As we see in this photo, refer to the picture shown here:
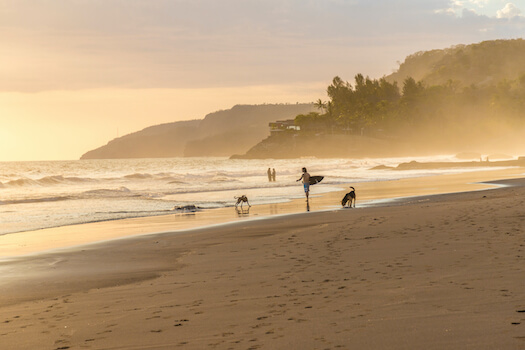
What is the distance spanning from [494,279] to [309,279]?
8.52ft

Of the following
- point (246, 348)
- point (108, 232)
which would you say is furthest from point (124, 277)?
point (108, 232)

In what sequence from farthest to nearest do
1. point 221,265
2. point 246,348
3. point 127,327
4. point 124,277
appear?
point 221,265, point 124,277, point 127,327, point 246,348

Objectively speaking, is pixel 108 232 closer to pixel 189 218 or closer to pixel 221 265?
pixel 189 218

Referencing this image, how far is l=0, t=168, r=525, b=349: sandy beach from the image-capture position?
235 inches

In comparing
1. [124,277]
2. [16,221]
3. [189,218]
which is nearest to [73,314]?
[124,277]

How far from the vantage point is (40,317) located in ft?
24.2

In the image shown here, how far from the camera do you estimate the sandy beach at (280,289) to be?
596cm

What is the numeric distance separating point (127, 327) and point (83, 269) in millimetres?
5002

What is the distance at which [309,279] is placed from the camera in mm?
8867

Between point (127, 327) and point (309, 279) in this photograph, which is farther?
point (309, 279)

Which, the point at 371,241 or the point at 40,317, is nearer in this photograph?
the point at 40,317

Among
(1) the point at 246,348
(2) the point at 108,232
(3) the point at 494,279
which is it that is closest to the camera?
(1) the point at 246,348

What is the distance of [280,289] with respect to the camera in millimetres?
8266

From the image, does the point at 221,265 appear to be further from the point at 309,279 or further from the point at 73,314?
the point at 73,314
